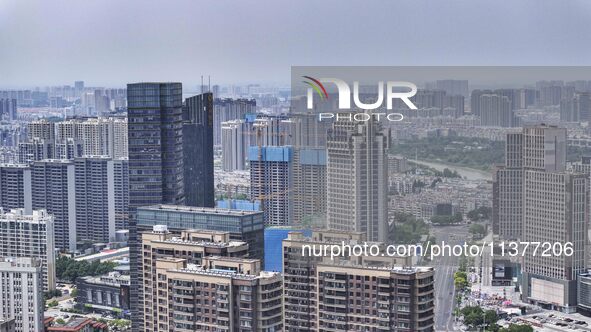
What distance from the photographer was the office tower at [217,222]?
6.26 meters

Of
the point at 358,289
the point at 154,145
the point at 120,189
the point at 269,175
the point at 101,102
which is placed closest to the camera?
the point at 358,289

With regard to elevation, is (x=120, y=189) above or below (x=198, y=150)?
below

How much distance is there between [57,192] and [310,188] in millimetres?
7974

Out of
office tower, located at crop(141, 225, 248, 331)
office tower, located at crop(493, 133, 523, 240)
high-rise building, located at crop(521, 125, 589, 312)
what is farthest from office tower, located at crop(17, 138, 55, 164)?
office tower, located at crop(493, 133, 523, 240)

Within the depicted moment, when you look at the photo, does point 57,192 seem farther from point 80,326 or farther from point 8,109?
point 80,326

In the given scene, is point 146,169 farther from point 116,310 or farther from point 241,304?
point 241,304

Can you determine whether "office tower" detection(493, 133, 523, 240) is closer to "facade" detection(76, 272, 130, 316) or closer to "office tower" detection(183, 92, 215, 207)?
"office tower" detection(183, 92, 215, 207)

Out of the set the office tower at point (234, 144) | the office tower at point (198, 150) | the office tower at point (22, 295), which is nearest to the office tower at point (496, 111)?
the office tower at point (198, 150)

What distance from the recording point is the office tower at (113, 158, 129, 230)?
1137 cm

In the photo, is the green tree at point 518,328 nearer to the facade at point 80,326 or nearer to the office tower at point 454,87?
the office tower at point 454,87

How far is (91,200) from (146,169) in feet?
14.5

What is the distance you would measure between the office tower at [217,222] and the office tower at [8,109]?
681 cm

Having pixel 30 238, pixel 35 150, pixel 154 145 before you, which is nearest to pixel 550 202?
pixel 154 145

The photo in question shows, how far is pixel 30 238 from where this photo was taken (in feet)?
32.6
